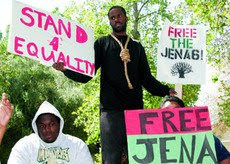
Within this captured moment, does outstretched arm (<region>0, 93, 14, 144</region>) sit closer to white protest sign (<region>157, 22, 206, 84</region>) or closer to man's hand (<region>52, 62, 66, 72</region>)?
man's hand (<region>52, 62, 66, 72</region>)

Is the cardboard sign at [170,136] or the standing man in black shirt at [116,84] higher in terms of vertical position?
the standing man in black shirt at [116,84]

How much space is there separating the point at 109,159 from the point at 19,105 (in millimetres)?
25260

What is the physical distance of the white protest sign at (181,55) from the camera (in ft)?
19.5

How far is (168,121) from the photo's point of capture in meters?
3.91

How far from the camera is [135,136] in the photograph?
3852mm

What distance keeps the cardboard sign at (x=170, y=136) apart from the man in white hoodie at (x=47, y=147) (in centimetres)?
59

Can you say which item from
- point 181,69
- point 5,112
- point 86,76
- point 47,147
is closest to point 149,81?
point 86,76

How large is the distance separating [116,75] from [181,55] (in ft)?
6.30

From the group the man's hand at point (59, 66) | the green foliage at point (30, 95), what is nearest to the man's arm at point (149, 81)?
the man's hand at point (59, 66)

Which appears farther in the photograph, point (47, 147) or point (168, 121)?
point (47, 147)

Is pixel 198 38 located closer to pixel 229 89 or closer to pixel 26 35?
pixel 26 35

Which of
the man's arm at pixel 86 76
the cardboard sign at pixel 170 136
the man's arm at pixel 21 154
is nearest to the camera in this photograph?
the cardboard sign at pixel 170 136

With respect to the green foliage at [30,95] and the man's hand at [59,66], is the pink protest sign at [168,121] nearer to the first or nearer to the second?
the man's hand at [59,66]

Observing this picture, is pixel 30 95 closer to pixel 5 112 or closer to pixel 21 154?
pixel 5 112
